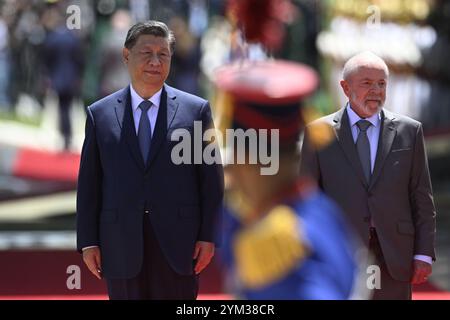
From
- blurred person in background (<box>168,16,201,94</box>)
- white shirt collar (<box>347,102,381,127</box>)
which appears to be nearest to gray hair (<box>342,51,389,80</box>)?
white shirt collar (<box>347,102,381,127</box>)

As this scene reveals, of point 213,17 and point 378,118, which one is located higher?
point 213,17

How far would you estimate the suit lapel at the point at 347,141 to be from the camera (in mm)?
3367

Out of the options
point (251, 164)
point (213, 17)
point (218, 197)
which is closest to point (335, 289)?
point (251, 164)

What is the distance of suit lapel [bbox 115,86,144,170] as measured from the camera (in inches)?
125

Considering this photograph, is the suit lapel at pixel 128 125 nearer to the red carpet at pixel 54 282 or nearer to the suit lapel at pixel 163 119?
the suit lapel at pixel 163 119

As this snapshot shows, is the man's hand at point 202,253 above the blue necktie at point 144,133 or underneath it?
underneath

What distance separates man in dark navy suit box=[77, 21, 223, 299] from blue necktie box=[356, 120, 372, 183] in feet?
1.56

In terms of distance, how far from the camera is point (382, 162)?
335 centimetres

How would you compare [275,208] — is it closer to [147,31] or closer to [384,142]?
[147,31]

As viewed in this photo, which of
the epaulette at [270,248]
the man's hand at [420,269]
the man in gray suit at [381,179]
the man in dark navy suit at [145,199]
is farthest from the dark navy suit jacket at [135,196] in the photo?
the epaulette at [270,248]

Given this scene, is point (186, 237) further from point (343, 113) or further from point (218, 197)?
point (343, 113)

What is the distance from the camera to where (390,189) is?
3346 mm
